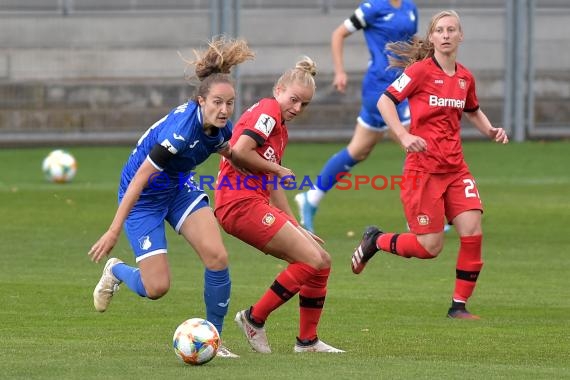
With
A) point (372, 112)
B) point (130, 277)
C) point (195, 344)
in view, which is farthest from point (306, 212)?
point (195, 344)

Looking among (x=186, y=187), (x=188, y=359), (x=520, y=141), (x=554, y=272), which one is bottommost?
(x=520, y=141)

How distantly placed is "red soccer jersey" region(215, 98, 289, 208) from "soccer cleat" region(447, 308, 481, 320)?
1681 millimetres

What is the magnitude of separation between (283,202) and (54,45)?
13112mm

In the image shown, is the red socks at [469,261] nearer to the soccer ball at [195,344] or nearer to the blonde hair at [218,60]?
the blonde hair at [218,60]

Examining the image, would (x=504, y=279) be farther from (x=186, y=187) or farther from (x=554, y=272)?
(x=186, y=187)

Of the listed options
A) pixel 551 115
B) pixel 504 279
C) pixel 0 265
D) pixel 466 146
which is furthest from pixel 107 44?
pixel 504 279

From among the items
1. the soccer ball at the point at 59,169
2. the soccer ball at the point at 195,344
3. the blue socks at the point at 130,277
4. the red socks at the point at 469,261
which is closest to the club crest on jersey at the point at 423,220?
the red socks at the point at 469,261

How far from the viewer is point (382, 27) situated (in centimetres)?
1302

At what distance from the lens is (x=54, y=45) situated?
20500 millimetres

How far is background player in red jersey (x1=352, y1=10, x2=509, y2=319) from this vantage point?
29.3 ft

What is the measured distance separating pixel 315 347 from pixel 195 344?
93cm

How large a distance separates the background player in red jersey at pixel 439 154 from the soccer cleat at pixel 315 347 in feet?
5.18

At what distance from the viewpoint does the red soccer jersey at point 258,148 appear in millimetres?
7664

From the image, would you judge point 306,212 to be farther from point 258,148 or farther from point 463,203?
point 258,148
